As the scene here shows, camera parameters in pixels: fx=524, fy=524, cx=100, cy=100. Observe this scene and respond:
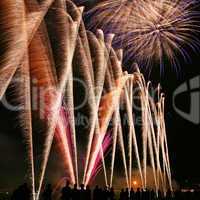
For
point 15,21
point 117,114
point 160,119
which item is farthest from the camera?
point 160,119

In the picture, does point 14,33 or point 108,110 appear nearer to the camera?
point 14,33

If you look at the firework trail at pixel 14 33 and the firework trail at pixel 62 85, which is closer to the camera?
the firework trail at pixel 14 33

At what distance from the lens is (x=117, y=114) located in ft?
116

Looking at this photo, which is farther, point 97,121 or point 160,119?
point 160,119

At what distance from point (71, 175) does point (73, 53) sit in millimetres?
→ 6804

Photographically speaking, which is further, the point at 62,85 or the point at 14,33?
the point at 62,85

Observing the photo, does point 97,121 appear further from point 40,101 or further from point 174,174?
point 174,174

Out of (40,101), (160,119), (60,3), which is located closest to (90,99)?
(40,101)

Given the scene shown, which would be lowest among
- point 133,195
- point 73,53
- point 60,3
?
point 133,195

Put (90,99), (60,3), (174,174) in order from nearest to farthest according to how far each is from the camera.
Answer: (60,3), (90,99), (174,174)

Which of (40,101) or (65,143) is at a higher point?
(40,101)

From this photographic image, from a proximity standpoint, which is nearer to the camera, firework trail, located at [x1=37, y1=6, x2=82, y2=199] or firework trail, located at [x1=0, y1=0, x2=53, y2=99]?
firework trail, located at [x1=0, y1=0, x2=53, y2=99]

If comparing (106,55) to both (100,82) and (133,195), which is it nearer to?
(100,82)

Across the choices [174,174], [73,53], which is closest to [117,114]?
[73,53]
